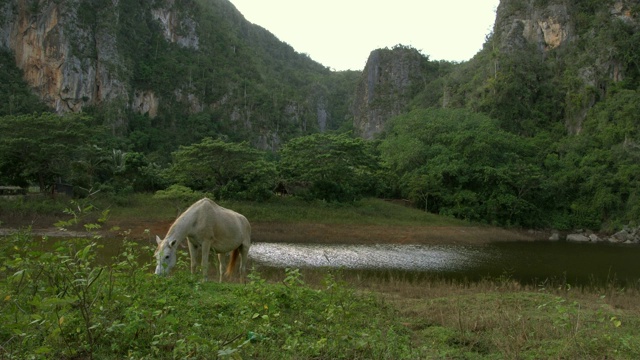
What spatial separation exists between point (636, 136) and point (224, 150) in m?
34.5

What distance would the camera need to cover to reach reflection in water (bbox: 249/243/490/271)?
17516 millimetres

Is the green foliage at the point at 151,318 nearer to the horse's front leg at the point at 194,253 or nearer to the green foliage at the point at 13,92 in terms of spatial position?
the horse's front leg at the point at 194,253

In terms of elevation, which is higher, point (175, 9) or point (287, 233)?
point (175, 9)

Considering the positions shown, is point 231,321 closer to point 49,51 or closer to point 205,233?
point 205,233

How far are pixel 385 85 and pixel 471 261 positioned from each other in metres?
73.9

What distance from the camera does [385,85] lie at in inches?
3568

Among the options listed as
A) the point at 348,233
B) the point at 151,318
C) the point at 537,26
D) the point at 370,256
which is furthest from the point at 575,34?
the point at 151,318

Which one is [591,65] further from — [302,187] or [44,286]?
[44,286]

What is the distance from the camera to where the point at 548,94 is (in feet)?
176

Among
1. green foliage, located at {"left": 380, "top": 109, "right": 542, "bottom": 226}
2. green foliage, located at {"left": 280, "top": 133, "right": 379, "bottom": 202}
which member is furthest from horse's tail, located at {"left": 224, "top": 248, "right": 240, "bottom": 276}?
green foliage, located at {"left": 380, "top": 109, "right": 542, "bottom": 226}

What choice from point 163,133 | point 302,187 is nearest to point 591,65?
point 302,187

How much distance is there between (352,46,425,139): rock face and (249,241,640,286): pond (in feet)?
207

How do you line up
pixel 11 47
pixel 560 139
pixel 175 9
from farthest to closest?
pixel 175 9, pixel 11 47, pixel 560 139

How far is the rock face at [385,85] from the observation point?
290 feet
